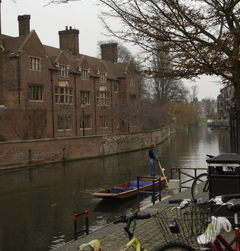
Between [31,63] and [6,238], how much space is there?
26.5 meters

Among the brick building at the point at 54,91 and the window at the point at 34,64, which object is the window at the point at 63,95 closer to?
the brick building at the point at 54,91

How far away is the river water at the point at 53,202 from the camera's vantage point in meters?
9.71

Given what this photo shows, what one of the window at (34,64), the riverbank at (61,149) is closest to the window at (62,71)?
the window at (34,64)

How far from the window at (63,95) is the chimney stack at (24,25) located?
6.72m

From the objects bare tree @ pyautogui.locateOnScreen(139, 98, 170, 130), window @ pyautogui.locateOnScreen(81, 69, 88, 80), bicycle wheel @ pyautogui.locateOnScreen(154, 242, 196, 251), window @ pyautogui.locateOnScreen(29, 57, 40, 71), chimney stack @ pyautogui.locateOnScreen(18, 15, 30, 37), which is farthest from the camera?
bare tree @ pyautogui.locateOnScreen(139, 98, 170, 130)

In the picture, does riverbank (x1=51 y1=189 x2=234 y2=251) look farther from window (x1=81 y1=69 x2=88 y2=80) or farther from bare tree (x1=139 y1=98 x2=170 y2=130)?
bare tree (x1=139 y1=98 x2=170 y2=130)

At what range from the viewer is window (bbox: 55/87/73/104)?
123 ft

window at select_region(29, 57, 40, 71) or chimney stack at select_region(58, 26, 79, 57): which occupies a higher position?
chimney stack at select_region(58, 26, 79, 57)

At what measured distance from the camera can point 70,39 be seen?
149 feet

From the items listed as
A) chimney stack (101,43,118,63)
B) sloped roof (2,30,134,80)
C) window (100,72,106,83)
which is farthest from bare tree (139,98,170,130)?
chimney stack (101,43,118,63)

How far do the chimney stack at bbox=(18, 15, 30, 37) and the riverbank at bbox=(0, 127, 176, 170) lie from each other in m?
14.3

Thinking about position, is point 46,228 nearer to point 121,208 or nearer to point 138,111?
point 121,208

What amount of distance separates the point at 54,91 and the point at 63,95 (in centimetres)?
178

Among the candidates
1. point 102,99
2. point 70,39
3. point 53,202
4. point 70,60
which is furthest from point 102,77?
point 53,202
